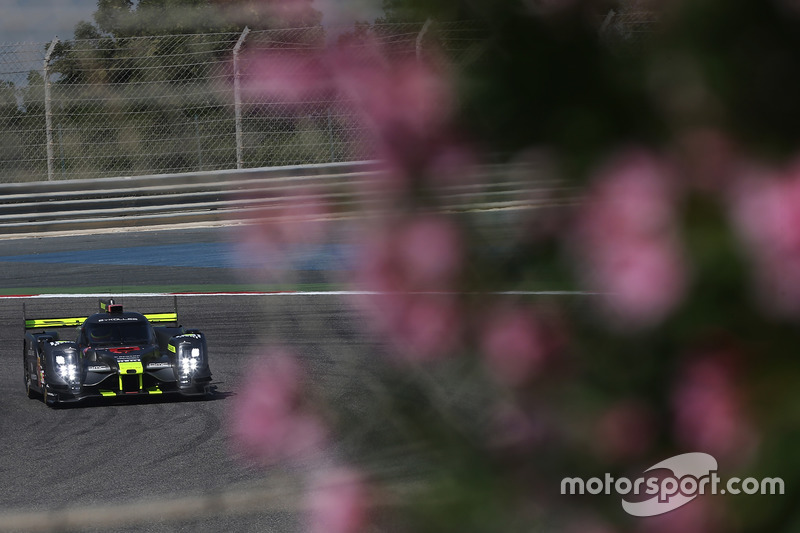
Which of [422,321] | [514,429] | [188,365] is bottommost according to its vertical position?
[188,365]

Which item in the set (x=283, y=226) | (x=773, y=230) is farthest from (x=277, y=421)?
(x=773, y=230)

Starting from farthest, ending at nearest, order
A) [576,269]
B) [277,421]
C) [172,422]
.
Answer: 1. [172,422]
2. [277,421]
3. [576,269]

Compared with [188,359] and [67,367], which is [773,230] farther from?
[67,367]

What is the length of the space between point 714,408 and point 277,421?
0.49 m

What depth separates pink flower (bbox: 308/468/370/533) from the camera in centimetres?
119

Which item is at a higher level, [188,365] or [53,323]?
[53,323]

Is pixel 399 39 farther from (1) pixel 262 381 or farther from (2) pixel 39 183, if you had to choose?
(2) pixel 39 183

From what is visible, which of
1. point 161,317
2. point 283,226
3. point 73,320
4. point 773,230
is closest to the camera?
point 773,230

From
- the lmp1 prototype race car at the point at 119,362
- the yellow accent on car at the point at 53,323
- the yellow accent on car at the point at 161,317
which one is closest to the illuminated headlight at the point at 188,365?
the lmp1 prototype race car at the point at 119,362

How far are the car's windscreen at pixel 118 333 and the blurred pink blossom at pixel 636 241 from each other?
272 inches

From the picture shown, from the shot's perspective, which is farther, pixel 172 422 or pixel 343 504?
pixel 172 422

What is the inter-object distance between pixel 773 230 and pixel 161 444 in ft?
20.0

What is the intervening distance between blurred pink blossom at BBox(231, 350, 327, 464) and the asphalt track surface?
0.26 ft

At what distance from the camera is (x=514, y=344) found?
3.50 ft
